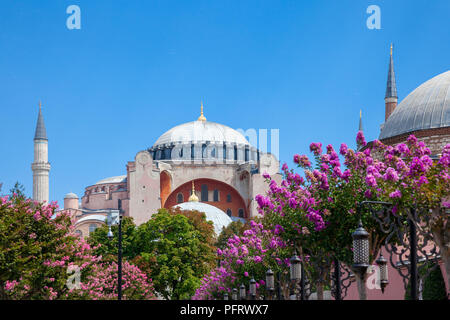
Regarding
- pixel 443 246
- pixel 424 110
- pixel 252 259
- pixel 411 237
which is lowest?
pixel 252 259

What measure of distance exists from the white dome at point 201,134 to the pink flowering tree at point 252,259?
154 feet

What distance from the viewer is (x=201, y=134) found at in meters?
82.6

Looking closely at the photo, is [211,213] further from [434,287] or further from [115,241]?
[434,287]

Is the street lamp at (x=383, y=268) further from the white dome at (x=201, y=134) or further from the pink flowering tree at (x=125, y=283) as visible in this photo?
the white dome at (x=201, y=134)

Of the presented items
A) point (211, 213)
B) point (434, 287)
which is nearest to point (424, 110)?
point (434, 287)

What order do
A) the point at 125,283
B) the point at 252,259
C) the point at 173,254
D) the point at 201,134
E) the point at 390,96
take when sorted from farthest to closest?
the point at 201,134, the point at 390,96, the point at 173,254, the point at 125,283, the point at 252,259

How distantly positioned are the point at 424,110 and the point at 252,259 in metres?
11.5

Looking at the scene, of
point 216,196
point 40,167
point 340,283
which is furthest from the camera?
point 216,196

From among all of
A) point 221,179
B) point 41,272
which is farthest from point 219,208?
point 41,272

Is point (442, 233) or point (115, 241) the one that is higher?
point (442, 233)

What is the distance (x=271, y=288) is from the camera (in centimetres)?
1820

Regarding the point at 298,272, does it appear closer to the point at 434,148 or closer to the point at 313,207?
the point at 313,207

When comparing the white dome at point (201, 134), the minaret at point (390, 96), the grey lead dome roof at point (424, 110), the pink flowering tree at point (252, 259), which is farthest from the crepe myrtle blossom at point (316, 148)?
the white dome at point (201, 134)
